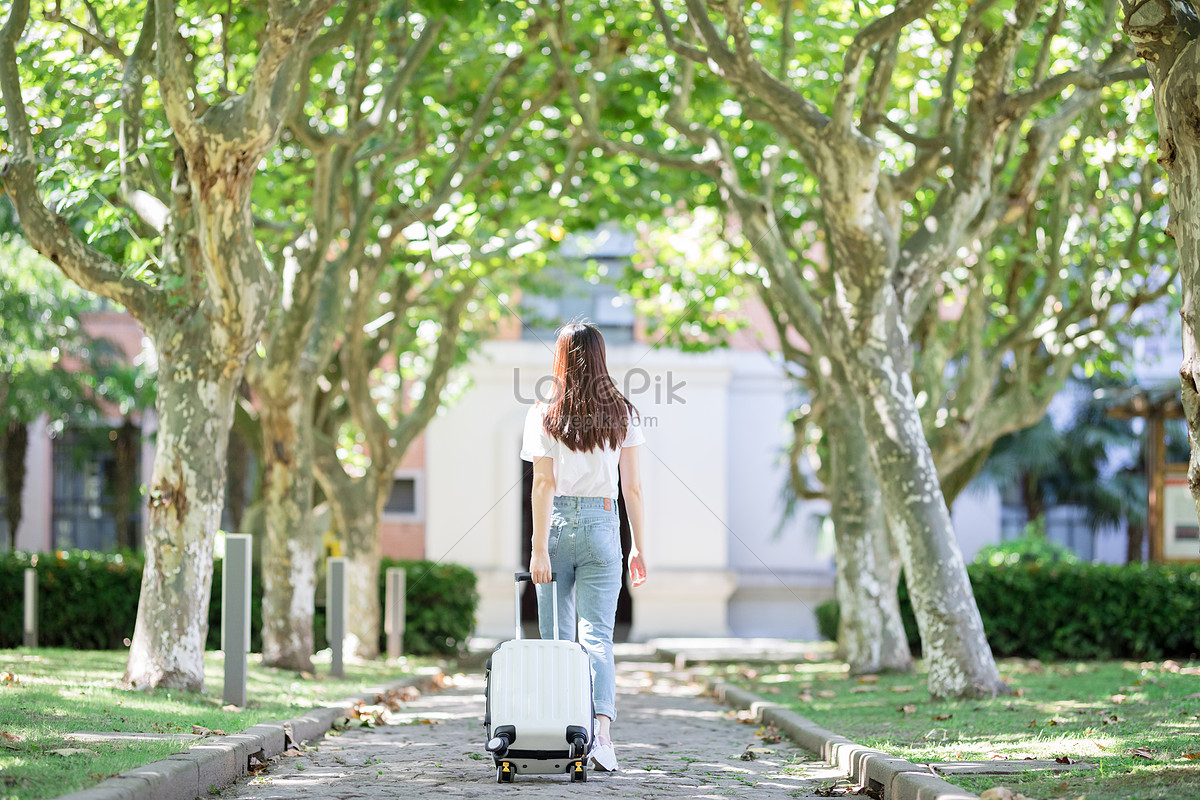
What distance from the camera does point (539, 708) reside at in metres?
5.23

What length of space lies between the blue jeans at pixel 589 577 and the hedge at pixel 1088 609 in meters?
9.42

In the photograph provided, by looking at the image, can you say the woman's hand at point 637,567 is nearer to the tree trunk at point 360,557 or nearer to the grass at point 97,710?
the grass at point 97,710

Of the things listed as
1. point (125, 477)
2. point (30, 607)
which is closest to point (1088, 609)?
point (30, 607)

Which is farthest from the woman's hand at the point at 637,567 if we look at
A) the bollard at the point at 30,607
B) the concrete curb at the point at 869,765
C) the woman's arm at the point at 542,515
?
the bollard at the point at 30,607

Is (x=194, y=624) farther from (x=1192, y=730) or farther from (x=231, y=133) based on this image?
(x=1192, y=730)

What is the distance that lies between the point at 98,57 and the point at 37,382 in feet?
40.4

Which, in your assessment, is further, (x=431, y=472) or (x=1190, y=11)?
(x=431, y=472)

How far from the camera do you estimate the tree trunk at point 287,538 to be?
35.1ft

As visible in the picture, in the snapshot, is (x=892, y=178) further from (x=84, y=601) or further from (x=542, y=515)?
(x=84, y=601)

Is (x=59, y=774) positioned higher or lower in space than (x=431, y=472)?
lower

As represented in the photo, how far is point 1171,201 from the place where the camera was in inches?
198

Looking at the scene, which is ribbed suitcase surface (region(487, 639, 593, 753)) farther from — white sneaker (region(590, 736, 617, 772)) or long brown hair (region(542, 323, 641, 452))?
long brown hair (region(542, 323, 641, 452))

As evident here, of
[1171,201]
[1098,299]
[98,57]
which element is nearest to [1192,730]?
[1171,201]

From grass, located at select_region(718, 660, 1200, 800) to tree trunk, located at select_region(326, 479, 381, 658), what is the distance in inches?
191
